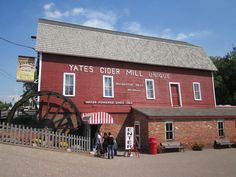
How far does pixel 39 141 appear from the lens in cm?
1458

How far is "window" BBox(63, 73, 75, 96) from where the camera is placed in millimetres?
19172

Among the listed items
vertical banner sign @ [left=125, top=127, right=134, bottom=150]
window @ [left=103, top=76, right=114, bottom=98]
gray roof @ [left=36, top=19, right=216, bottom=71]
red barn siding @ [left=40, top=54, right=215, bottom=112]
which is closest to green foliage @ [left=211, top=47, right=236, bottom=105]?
gray roof @ [left=36, top=19, right=216, bottom=71]

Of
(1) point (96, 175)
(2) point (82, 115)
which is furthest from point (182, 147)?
(1) point (96, 175)

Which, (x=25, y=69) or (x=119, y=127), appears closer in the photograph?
(x=25, y=69)

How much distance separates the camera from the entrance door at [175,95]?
77.5ft

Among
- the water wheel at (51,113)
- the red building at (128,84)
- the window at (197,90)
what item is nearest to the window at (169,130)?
the red building at (128,84)

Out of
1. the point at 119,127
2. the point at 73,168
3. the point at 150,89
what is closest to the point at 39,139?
the point at 73,168

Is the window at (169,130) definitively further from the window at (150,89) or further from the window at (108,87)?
the window at (108,87)

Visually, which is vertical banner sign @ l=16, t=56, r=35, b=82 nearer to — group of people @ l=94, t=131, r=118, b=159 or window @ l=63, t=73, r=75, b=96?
window @ l=63, t=73, r=75, b=96

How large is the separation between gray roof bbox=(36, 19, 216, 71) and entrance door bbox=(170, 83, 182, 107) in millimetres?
1963

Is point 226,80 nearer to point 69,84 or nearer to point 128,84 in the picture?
point 128,84

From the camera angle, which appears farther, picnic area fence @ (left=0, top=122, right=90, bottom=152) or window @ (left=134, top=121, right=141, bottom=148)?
window @ (left=134, top=121, right=141, bottom=148)

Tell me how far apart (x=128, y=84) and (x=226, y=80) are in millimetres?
25441

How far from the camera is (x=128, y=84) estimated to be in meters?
21.6
